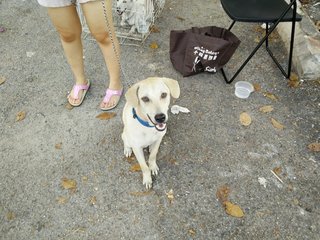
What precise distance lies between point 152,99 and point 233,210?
42.8 inches

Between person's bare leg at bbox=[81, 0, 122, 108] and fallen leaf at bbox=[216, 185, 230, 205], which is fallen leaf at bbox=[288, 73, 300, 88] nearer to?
fallen leaf at bbox=[216, 185, 230, 205]

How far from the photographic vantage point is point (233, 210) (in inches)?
94.5

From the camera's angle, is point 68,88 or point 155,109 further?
point 68,88

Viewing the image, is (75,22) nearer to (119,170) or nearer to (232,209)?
(119,170)

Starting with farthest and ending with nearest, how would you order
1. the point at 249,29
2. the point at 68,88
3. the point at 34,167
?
the point at 249,29 < the point at 68,88 < the point at 34,167

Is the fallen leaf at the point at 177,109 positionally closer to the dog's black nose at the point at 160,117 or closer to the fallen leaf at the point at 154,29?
the dog's black nose at the point at 160,117

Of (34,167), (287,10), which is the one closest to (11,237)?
(34,167)

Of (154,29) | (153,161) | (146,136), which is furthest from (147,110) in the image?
(154,29)

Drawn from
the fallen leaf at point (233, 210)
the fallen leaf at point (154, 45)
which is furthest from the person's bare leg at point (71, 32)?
the fallen leaf at point (233, 210)

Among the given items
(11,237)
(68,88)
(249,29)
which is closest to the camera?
(11,237)

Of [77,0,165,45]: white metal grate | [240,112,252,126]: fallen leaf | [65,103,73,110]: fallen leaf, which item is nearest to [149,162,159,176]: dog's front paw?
[240,112,252,126]: fallen leaf

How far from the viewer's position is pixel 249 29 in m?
4.07

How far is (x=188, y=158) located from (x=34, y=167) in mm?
1349

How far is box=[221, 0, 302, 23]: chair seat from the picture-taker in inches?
111
